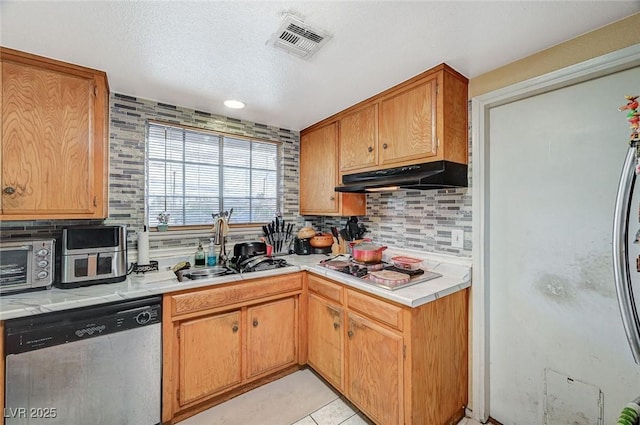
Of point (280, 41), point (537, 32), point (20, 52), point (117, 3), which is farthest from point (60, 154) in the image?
point (537, 32)

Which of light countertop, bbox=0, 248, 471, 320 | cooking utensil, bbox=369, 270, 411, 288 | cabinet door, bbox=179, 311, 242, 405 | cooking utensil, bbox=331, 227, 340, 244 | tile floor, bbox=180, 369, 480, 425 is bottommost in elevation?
tile floor, bbox=180, 369, 480, 425

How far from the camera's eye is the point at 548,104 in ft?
4.90

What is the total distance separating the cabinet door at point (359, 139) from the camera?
6.74ft

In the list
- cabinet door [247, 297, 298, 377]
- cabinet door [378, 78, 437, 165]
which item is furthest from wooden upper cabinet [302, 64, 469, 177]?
cabinet door [247, 297, 298, 377]

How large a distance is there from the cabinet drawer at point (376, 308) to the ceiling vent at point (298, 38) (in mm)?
1466

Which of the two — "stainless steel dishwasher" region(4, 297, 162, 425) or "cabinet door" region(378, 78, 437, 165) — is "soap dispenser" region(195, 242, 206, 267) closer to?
"stainless steel dishwasher" region(4, 297, 162, 425)

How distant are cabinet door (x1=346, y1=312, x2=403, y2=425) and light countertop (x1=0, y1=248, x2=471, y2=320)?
0.82ft

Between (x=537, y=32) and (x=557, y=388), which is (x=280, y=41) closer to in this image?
(x=537, y=32)

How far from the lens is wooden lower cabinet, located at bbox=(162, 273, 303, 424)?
1.67 m

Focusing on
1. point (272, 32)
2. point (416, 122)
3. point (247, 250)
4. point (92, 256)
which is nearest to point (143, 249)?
point (92, 256)

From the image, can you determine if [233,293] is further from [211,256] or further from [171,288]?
[211,256]

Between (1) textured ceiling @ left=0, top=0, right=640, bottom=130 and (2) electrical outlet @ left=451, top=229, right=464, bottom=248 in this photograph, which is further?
(2) electrical outlet @ left=451, top=229, right=464, bottom=248

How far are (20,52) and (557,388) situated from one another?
348 centimetres

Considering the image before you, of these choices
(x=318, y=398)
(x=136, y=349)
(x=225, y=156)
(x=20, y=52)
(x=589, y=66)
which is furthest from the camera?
(x=225, y=156)
